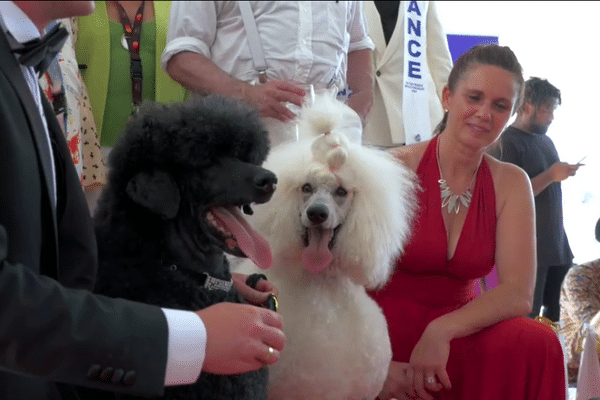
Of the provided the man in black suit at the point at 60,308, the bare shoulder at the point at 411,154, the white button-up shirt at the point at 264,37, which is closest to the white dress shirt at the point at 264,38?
the white button-up shirt at the point at 264,37

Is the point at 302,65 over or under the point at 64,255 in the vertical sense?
over

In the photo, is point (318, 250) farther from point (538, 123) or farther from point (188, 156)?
point (538, 123)

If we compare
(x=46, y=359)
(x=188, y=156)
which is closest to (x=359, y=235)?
(x=188, y=156)

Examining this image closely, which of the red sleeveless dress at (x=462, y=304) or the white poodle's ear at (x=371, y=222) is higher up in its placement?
the white poodle's ear at (x=371, y=222)

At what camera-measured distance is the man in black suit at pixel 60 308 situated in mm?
576

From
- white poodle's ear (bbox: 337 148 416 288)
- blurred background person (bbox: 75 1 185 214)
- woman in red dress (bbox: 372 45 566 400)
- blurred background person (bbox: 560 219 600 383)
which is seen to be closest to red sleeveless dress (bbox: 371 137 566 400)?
woman in red dress (bbox: 372 45 566 400)

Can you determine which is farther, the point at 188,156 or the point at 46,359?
the point at 188,156

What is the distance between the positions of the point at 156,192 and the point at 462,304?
105 cm

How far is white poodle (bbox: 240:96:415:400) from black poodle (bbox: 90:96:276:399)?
1.06 ft

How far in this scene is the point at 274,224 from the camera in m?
1.29

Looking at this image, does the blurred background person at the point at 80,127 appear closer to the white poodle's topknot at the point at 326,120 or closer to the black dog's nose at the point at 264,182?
the white poodle's topknot at the point at 326,120

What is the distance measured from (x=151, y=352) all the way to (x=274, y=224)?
69 cm

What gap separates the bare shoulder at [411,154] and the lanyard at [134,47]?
711 mm

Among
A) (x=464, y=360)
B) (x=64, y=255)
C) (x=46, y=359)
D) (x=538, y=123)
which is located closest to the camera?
(x=46, y=359)
